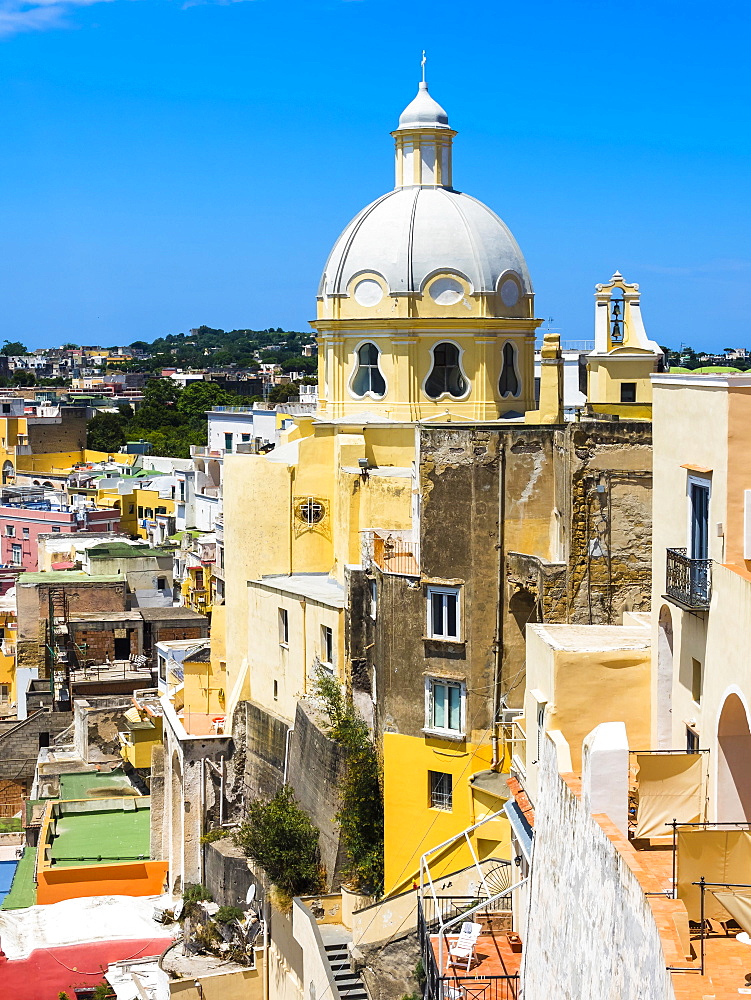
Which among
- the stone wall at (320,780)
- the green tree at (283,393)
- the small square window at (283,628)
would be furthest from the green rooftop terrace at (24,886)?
the green tree at (283,393)

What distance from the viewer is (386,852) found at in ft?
88.4

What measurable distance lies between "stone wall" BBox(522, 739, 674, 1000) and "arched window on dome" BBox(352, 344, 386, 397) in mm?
18170

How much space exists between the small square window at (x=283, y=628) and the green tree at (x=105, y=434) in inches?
3270

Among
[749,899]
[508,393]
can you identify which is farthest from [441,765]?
[749,899]

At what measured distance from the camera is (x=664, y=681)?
691 inches

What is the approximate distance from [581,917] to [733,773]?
2313mm

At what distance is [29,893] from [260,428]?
50924mm

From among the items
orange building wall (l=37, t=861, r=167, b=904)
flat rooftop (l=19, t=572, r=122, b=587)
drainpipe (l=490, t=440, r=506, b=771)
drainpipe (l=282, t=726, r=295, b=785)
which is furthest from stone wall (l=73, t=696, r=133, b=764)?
drainpipe (l=490, t=440, r=506, b=771)

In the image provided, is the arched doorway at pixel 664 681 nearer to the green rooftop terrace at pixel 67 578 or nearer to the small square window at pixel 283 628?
the small square window at pixel 283 628

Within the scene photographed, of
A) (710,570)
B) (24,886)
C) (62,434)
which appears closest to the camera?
(710,570)

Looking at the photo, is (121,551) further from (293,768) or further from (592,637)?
(592,637)

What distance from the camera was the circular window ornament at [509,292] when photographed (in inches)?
1358

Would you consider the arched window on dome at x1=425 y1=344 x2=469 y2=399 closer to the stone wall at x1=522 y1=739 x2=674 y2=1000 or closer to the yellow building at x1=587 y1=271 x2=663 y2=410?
the yellow building at x1=587 y1=271 x2=663 y2=410

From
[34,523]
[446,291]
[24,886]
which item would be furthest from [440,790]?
[34,523]
